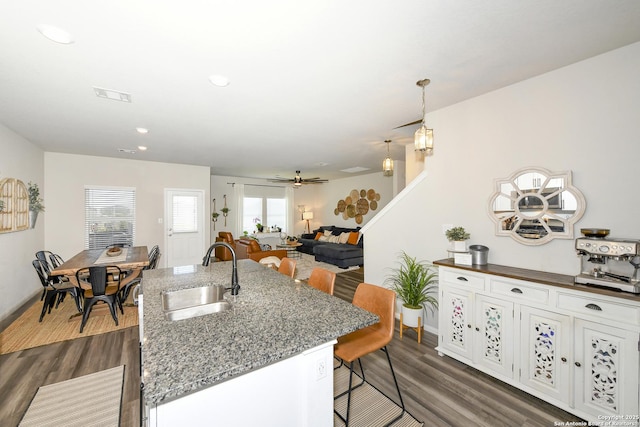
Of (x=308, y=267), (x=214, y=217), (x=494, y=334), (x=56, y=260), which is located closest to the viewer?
(x=494, y=334)

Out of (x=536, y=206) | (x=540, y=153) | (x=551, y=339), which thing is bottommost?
(x=551, y=339)

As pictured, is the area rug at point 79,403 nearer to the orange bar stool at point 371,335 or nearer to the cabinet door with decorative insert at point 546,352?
the orange bar stool at point 371,335

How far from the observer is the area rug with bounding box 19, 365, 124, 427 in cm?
184

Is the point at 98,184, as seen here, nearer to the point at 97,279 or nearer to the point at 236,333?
the point at 97,279

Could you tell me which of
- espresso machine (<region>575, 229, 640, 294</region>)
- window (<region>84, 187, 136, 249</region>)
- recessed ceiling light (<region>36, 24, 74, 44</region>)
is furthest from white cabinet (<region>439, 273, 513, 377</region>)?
window (<region>84, 187, 136, 249</region>)

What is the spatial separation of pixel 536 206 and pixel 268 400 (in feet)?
8.71

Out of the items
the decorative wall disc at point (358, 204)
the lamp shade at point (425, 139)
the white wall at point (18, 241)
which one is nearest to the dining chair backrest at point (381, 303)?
the lamp shade at point (425, 139)

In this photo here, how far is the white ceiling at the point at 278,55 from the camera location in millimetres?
1556

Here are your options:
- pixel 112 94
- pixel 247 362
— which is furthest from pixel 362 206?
pixel 247 362

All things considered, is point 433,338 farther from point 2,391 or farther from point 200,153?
point 200,153

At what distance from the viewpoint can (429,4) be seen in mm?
1508

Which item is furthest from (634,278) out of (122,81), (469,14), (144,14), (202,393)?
(122,81)

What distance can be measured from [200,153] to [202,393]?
508cm

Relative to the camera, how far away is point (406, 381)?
7.33 feet
